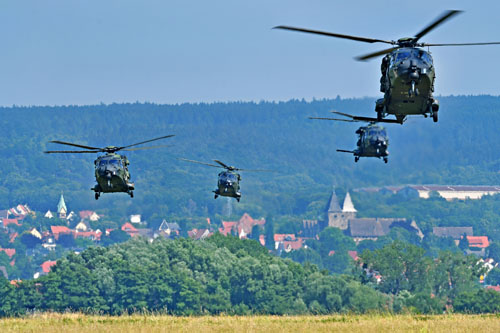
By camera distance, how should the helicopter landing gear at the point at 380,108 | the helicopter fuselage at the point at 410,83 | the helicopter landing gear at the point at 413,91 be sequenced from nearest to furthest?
the helicopter fuselage at the point at 410,83, the helicopter landing gear at the point at 413,91, the helicopter landing gear at the point at 380,108

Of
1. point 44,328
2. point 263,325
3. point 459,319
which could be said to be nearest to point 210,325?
point 263,325

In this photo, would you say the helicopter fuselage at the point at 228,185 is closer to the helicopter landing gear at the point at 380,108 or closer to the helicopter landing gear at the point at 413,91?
the helicopter landing gear at the point at 380,108

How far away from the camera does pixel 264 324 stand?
5966cm

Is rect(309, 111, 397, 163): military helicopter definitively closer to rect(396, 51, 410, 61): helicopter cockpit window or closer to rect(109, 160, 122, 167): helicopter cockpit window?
rect(109, 160, 122, 167): helicopter cockpit window

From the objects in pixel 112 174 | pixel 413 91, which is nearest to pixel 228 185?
pixel 112 174

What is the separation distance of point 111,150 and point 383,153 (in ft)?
62.0

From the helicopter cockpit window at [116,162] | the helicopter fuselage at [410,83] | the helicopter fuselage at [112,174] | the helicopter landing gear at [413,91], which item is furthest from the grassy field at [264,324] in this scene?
the helicopter cockpit window at [116,162]

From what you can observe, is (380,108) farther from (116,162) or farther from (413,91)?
(116,162)

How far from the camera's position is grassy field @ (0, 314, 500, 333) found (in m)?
54.7

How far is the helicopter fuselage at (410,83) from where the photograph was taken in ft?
170

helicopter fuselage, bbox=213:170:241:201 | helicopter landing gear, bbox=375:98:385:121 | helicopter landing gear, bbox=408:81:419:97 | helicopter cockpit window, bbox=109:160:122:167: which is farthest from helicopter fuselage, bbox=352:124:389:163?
helicopter landing gear, bbox=408:81:419:97

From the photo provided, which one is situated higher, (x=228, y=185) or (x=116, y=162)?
(x=116, y=162)

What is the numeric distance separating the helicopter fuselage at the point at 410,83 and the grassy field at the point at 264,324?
31.5ft

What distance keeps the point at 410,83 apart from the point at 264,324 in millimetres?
14926
